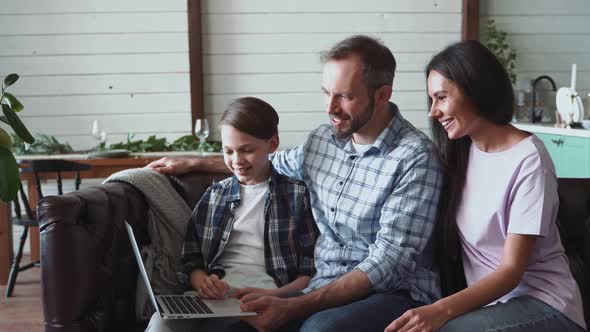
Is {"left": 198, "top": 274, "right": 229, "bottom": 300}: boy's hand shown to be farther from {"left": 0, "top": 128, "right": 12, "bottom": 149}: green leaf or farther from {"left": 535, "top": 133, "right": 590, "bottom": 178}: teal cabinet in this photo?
{"left": 535, "top": 133, "right": 590, "bottom": 178}: teal cabinet

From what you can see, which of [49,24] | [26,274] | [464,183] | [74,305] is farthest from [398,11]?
[74,305]

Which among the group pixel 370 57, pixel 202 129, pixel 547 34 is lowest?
pixel 202 129

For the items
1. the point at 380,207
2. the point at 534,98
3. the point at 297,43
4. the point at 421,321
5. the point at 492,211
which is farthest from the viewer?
the point at 534,98

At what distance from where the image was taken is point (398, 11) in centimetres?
542

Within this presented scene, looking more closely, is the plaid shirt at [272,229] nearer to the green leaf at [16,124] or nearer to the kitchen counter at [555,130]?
the green leaf at [16,124]

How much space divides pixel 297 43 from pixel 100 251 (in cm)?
365

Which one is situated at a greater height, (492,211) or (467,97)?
(467,97)

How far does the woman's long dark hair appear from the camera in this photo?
185 centimetres

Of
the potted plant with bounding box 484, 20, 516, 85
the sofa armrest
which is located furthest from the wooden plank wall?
the sofa armrest

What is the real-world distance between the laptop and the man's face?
630 mm

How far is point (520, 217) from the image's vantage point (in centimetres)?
174

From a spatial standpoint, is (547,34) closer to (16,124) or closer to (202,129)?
(202,129)

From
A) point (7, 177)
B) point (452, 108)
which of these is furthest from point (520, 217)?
point (7, 177)

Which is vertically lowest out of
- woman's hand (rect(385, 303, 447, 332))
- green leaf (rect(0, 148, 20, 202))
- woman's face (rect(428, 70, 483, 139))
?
woman's hand (rect(385, 303, 447, 332))
